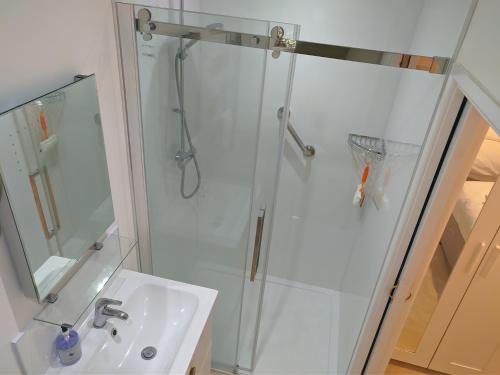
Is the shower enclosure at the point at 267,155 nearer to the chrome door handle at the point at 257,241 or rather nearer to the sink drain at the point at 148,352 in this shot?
the chrome door handle at the point at 257,241

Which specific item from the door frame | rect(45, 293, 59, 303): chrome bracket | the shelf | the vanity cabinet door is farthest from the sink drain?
the vanity cabinet door

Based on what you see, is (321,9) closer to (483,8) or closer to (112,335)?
(483,8)

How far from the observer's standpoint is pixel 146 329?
168 centimetres

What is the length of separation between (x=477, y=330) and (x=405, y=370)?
1.86 ft

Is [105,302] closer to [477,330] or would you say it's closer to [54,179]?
[54,179]

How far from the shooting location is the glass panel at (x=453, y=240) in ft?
7.20

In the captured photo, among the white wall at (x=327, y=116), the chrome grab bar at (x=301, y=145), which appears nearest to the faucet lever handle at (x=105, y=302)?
the white wall at (x=327, y=116)

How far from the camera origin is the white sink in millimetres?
1484

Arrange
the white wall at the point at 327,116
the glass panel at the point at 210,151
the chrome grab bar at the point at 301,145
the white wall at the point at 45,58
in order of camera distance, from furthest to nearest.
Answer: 1. the chrome grab bar at the point at 301,145
2. the white wall at the point at 327,116
3. the glass panel at the point at 210,151
4. the white wall at the point at 45,58

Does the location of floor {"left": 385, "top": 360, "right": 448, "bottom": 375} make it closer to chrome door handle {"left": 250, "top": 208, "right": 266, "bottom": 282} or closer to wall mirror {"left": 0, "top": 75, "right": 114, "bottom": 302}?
chrome door handle {"left": 250, "top": 208, "right": 266, "bottom": 282}

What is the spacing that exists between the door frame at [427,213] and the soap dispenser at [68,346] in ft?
4.44

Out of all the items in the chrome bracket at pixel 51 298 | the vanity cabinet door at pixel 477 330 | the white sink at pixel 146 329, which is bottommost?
the vanity cabinet door at pixel 477 330

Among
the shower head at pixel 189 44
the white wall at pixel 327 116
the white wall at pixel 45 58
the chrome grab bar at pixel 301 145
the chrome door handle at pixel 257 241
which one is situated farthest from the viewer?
the chrome grab bar at pixel 301 145

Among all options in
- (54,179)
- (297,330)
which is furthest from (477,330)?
(54,179)
